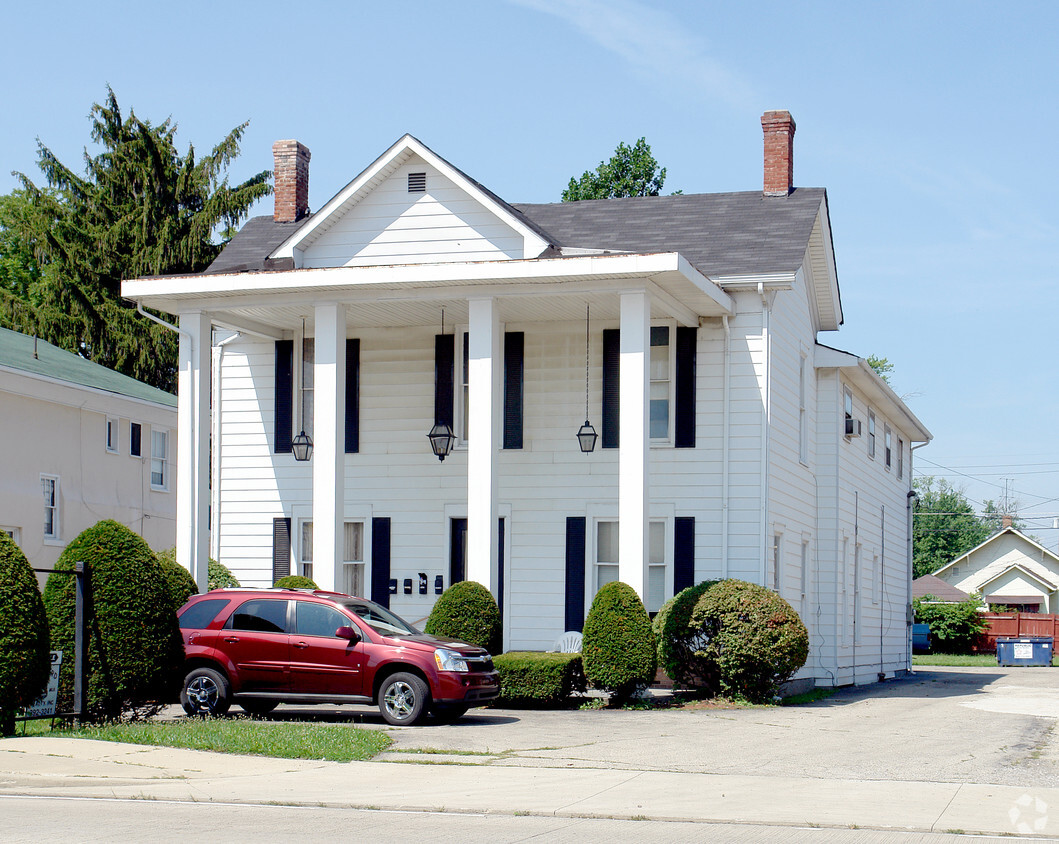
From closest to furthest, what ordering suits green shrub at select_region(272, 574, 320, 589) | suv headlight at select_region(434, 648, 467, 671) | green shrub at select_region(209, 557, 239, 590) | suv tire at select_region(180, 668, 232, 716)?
1. suv headlight at select_region(434, 648, 467, 671)
2. suv tire at select_region(180, 668, 232, 716)
3. green shrub at select_region(272, 574, 320, 589)
4. green shrub at select_region(209, 557, 239, 590)

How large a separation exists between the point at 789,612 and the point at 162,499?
78.3 feet

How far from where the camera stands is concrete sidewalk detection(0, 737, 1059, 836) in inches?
397

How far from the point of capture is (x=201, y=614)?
56.5ft

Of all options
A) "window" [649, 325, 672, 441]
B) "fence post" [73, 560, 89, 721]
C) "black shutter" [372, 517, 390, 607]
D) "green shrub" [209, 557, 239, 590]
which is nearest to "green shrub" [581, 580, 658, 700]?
"window" [649, 325, 672, 441]

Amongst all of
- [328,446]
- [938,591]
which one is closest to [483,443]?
[328,446]

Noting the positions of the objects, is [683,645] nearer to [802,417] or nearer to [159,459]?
[802,417]

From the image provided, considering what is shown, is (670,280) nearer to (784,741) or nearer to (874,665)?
(784,741)

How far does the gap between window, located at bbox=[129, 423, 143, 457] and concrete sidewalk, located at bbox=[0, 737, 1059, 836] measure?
25.0m

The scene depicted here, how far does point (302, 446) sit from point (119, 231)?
86.8 ft

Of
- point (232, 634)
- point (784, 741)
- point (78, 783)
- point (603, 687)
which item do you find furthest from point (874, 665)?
point (78, 783)

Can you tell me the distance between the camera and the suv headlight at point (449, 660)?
52.9 ft

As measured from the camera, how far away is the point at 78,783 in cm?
1126

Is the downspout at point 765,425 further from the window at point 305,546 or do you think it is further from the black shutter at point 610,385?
the window at point 305,546

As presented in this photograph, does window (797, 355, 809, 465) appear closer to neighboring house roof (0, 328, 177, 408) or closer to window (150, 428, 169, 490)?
neighboring house roof (0, 328, 177, 408)
